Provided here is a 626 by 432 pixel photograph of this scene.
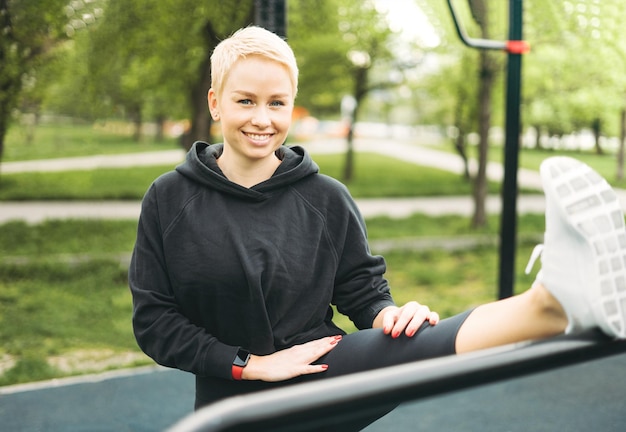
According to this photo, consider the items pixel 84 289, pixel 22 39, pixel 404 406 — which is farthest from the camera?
pixel 84 289

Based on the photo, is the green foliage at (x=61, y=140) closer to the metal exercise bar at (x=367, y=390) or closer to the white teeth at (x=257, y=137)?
the white teeth at (x=257, y=137)

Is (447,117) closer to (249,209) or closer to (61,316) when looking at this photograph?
(61,316)

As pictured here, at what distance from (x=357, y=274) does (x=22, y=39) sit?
4.37 meters

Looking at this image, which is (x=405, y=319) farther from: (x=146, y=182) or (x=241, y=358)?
(x=146, y=182)

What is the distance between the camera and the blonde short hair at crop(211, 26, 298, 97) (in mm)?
1630

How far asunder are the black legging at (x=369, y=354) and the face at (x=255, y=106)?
1.63 feet

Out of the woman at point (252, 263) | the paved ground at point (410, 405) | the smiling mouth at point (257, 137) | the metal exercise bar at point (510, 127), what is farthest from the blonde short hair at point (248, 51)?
the metal exercise bar at point (510, 127)

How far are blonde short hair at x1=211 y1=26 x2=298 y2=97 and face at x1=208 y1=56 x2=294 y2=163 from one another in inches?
0.5

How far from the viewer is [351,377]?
1.01 metres

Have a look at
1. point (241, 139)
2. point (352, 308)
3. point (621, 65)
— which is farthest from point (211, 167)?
point (621, 65)

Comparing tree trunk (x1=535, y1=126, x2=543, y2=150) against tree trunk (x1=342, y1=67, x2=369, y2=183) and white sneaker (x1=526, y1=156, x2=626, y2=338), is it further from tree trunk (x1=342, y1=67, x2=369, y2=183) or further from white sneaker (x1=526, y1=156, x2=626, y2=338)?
white sneaker (x1=526, y1=156, x2=626, y2=338)

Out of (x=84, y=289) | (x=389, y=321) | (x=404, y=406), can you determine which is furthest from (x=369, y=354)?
(x=84, y=289)

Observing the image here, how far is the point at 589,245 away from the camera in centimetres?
129

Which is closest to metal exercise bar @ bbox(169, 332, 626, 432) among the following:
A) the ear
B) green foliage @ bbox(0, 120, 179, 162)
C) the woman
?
the woman
